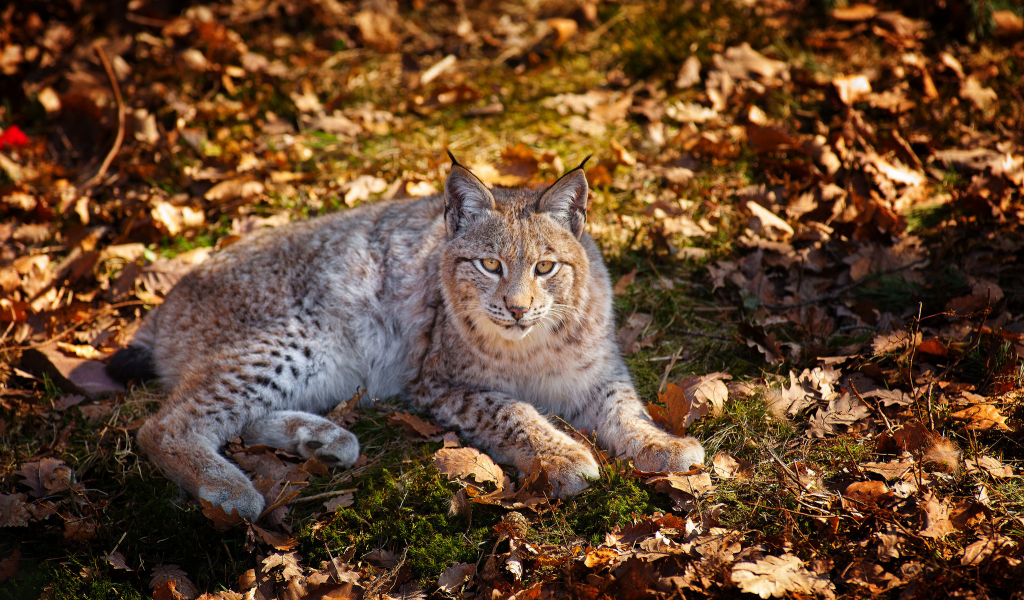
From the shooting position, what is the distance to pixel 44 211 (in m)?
4.98

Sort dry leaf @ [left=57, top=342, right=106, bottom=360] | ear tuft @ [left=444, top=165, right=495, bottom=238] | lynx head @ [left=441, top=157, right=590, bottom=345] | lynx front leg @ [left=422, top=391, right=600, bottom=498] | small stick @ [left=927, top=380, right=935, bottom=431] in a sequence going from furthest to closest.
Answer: dry leaf @ [left=57, top=342, right=106, bottom=360] < ear tuft @ [left=444, top=165, right=495, bottom=238] < lynx head @ [left=441, top=157, right=590, bottom=345] < lynx front leg @ [left=422, top=391, right=600, bottom=498] < small stick @ [left=927, top=380, right=935, bottom=431]

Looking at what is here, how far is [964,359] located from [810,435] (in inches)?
39.1

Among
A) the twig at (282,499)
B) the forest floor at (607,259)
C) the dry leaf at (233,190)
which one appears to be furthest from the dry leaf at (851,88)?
the twig at (282,499)

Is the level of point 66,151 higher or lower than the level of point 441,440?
higher

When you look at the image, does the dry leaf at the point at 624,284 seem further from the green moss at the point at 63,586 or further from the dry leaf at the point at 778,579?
the green moss at the point at 63,586

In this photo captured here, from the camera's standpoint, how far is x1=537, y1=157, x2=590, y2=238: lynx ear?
335 cm

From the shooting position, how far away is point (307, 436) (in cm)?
340

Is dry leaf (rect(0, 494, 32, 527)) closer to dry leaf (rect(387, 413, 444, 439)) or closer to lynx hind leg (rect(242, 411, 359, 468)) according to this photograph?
lynx hind leg (rect(242, 411, 359, 468))

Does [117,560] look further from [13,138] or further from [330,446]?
[13,138]

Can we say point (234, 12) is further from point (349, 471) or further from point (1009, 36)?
point (1009, 36)

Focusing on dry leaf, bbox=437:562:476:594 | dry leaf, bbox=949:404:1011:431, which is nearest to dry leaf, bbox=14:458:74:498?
dry leaf, bbox=437:562:476:594

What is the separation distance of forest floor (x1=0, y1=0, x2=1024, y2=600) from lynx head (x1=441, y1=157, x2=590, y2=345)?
2.18 feet

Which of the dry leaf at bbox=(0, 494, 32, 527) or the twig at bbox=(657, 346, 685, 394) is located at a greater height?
the dry leaf at bbox=(0, 494, 32, 527)

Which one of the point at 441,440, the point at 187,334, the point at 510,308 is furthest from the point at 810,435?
the point at 187,334
